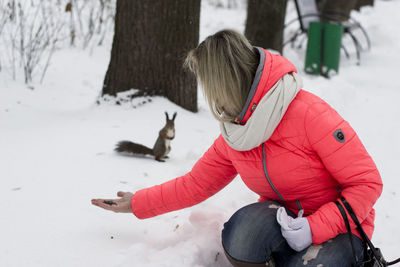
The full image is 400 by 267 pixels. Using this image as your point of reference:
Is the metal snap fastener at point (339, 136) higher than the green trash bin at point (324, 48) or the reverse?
higher

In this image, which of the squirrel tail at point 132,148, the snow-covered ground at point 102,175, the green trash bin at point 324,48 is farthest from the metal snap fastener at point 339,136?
the green trash bin at point 324,48

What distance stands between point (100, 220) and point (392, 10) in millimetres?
11745

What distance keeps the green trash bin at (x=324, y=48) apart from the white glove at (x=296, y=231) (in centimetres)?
567

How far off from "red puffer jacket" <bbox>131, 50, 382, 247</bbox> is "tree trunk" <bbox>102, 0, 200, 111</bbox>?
2243 mm

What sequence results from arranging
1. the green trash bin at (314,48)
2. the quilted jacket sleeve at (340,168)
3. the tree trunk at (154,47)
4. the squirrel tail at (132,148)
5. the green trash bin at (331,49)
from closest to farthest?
the quilted jacket sleeve at (340,168)
the squirrel tail at (132,148)
the tree trunk at (154,47)
the green trash bin at (331,49)
the green trash bin at (314,48)

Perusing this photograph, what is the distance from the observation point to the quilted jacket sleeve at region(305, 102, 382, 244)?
167 cm

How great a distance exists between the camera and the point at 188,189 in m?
2.12

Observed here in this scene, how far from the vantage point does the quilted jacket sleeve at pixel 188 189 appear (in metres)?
2.10

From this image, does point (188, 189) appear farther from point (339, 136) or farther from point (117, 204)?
point (339, 136)

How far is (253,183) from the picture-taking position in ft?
6.54

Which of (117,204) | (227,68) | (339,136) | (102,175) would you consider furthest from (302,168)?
(102,175)

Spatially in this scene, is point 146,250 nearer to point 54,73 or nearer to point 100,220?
point 100,220

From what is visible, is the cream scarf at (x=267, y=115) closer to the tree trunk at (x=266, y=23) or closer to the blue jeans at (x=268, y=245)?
the blue jeans at (x=268, y=245)

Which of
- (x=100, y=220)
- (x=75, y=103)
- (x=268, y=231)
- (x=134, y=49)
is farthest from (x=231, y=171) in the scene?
(x=75, y=103)
